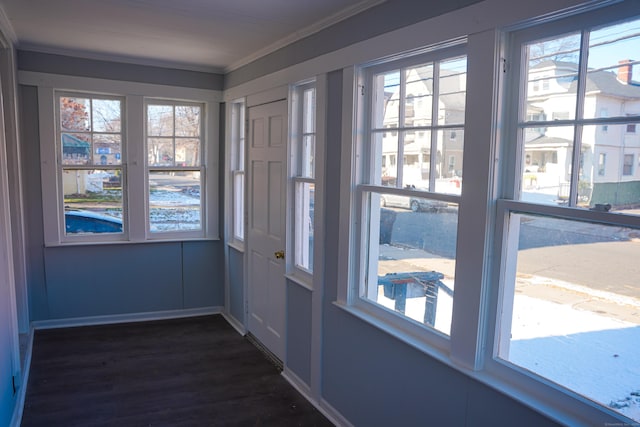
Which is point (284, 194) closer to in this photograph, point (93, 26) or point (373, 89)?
point (373, 89)

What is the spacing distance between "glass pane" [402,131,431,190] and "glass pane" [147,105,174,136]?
3.14 meters

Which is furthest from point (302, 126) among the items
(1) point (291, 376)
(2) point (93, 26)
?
(1) point (291, 376)

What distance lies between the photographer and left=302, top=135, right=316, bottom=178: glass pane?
3462mm

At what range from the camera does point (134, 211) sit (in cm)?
477

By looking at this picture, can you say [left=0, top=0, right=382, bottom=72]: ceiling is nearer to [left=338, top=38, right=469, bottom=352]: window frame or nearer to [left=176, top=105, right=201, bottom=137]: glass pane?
[left=338, top=38, right=469, bottom=352]: window frame

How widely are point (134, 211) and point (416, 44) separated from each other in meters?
3.49

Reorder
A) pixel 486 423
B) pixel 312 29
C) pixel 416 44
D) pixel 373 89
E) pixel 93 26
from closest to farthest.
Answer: pixel 486 423, pixel 416 44, pixel 373 89, pixel 312 29, pixel 93 26

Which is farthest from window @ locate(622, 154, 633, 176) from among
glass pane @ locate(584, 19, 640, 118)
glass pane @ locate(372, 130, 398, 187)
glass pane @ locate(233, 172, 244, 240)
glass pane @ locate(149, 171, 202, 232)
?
glass pane @ locate(149, 171, 202, 232)

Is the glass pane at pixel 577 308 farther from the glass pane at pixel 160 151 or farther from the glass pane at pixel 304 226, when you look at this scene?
the glass pane at pixel 160 151

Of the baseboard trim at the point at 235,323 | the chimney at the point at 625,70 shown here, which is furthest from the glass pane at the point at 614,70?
the baseboard trim at the point at 235,323

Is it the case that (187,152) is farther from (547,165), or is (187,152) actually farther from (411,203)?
(547,165)

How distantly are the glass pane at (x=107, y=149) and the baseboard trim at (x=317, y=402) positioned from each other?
2.65 meters

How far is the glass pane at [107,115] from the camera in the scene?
4602 mm

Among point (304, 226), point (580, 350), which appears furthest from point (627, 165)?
point (304, 226)
